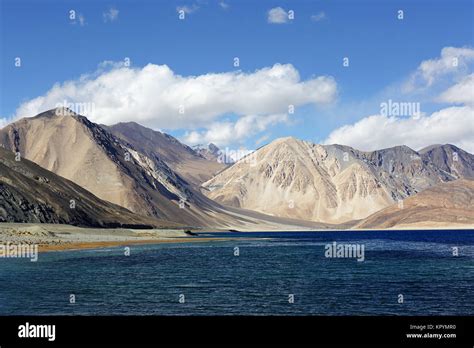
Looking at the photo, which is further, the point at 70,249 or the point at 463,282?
the point at 70,249

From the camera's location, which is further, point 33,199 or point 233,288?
point 33,199

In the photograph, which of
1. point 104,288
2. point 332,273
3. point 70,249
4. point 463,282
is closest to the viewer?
point 104,288

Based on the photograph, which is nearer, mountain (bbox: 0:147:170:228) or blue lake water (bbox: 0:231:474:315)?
blue lake water (bbox: 0:231:474:315)

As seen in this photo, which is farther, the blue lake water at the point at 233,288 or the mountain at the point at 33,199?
the mountain at the point at 33,199

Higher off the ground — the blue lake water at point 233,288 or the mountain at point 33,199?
the mountain at point 33,199

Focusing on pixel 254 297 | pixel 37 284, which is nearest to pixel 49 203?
pixel 37 284

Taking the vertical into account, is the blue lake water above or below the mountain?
below

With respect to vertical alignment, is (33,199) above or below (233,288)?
above

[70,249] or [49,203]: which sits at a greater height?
[49,203]
